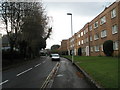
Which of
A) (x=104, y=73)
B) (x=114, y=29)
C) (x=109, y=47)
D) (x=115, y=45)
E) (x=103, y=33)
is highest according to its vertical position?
(x=114, y=29)

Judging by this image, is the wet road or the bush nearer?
the wet road

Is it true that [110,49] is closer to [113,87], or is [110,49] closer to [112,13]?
[112,13]

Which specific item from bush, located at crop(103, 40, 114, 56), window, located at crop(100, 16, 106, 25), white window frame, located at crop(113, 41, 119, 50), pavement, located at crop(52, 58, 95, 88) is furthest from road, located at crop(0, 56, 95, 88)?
window, located at crop(100, 16, 106, 25)

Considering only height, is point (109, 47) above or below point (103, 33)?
below

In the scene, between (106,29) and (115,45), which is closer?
(115,45)

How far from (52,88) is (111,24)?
100 ft

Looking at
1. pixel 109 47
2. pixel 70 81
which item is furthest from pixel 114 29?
pixel 70 81

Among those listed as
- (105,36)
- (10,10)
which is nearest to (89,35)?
(105,36)

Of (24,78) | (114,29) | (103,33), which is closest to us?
(24,78)

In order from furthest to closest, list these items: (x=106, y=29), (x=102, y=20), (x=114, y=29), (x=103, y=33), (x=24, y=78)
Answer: (x=102, y=20) → (x=103, y=33) → (x=106, y=29) → (x=114, y=29) → (x=24, y=78)

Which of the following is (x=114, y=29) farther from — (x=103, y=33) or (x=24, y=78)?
(x=24, y=78)

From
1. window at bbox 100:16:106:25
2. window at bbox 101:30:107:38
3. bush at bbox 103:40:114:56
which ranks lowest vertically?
bush at bbox 103:40:114:56

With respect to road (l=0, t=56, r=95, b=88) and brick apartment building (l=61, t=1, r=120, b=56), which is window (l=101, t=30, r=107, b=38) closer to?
brick apartment building (l=61, t=1, r=120, b=56)

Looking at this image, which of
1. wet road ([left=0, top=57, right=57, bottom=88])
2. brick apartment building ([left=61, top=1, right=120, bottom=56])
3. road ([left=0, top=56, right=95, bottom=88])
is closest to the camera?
road ([left=0, top=56, right=95, bottom=88])
